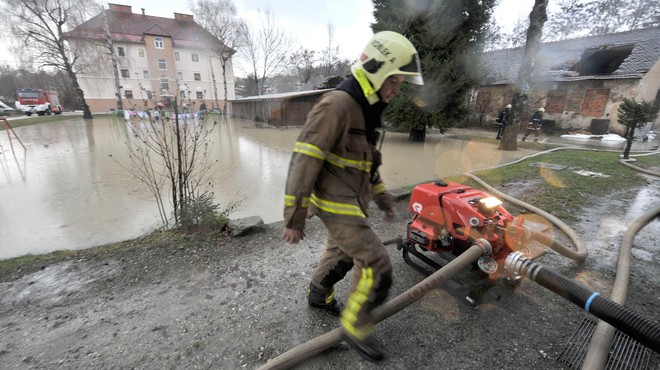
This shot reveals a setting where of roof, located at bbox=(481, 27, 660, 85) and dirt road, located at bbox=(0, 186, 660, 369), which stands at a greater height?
roof, located at bbox=(481, 27, 660, 85)

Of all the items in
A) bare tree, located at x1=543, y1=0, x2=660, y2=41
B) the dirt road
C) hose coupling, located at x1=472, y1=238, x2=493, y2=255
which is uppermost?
bare tree, located at x1=543, y1=0, x2=660, y2=41

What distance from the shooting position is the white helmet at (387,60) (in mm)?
1682

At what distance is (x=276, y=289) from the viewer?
2.62 metres

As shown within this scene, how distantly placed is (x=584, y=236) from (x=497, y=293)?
2.05m

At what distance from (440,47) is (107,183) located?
461 inches

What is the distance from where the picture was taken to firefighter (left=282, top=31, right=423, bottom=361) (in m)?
1.61

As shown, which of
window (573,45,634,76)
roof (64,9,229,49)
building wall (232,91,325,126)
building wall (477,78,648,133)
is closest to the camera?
building wall (477,78,648,133)

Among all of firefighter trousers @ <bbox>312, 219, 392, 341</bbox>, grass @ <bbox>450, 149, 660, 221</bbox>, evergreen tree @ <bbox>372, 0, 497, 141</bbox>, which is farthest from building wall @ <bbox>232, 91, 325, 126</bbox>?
firefighter trousers @ <bbox>312, 219, 392, 341</bbox>

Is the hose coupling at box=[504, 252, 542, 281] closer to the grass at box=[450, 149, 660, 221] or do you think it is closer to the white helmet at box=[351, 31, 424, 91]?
the white helmet at box=[351, 31, 424, 91]

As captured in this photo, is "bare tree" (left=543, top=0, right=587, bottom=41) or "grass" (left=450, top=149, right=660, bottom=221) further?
"bare tree" (left=543, top=0, right=587, bottom=41)

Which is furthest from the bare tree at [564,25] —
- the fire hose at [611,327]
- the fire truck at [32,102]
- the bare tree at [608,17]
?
the fire truck at [32,102]

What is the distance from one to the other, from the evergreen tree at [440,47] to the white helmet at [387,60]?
10.6 m

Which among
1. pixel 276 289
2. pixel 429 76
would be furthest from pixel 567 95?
pixel 276 289

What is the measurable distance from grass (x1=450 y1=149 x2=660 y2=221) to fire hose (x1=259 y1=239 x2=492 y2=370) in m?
3.05
